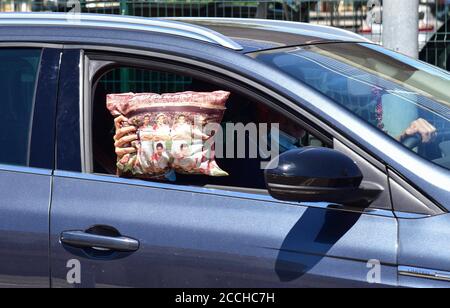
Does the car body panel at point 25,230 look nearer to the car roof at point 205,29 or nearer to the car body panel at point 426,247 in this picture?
the car roof at point 205,29

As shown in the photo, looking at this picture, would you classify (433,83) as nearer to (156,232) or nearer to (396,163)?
(396,163)

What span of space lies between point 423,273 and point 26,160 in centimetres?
148

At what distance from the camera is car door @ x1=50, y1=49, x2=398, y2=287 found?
2754mm

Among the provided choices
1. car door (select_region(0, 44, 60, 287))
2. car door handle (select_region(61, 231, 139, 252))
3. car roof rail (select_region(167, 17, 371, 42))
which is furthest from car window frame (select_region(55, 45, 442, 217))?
car roof rail (select_region(167, 17, 371, 42))

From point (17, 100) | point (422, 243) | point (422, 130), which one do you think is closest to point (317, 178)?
point (422, 243)

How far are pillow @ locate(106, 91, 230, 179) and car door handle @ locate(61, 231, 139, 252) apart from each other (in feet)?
0.91

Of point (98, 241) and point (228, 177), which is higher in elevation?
point (228, 177)

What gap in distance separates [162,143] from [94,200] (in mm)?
312

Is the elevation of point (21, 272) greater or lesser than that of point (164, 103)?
lesser

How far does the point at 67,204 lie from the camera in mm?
3062

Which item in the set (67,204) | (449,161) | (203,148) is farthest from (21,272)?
(449,161)

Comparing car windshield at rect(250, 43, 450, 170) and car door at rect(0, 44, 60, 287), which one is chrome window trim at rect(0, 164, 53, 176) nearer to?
car door at rect(0, 44, 60, 287)

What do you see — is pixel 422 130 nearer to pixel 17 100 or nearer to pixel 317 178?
pixel 317 178

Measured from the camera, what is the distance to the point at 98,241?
296cm
